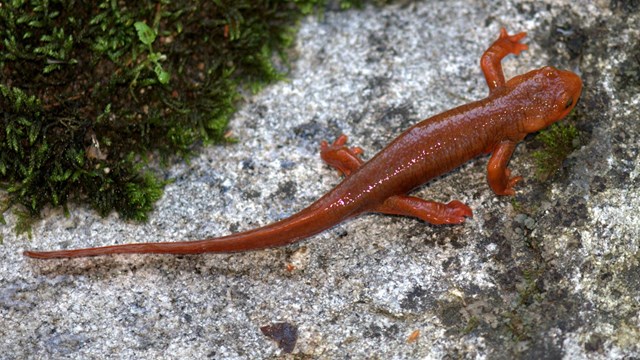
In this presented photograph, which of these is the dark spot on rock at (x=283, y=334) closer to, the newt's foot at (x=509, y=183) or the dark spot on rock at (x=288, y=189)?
the dark spot on rock at (x=288, y=189)

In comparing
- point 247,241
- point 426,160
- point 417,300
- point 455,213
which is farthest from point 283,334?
point 426,160

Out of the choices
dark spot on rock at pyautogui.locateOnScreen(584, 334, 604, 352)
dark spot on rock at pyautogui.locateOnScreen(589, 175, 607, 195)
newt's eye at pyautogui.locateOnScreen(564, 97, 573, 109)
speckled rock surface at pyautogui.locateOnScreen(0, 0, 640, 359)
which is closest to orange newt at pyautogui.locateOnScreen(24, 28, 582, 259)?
newt's eye at pyautogui.locateOnScreen(564, 97, 573, 109)

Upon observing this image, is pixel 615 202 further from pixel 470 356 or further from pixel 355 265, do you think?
pixel 355 265

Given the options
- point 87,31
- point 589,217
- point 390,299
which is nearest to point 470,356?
point 390,299

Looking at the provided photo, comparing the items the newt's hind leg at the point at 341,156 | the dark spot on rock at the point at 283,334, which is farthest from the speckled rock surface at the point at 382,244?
the newt's hind leg at the point at 341,156

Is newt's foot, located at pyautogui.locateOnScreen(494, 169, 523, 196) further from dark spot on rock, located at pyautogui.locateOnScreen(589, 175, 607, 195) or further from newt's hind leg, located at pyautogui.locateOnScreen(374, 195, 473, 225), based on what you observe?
dark spot on rock, located at pyautogui.locateOnScreen(589, 175, 607, 195)
